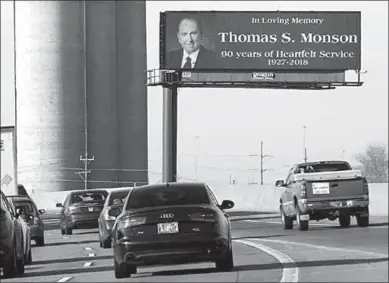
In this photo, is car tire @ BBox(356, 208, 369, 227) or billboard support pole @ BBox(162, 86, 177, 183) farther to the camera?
billboard support pole @ BBox(162, 86, 177, 183)

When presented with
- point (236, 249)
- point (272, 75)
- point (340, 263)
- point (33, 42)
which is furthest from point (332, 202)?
point (33, 42)

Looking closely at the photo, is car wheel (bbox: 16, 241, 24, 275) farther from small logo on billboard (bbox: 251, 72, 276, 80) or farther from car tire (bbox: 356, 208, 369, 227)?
small logo on billboard (bbox: 251, 72, 276, 80)

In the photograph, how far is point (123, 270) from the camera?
18906 mm

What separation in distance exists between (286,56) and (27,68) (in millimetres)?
27649

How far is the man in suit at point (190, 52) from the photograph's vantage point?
6738 centimetres

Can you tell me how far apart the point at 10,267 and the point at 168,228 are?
10.9 feet

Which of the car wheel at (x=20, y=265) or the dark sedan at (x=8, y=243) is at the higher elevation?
the dark sedan at (x=8, y=243)

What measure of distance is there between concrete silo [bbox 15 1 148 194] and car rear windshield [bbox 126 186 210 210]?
2708 inches

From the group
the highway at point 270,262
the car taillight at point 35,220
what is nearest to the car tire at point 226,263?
the highway at point 270,262

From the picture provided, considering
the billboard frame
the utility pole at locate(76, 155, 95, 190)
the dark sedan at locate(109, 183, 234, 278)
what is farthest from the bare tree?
the dark sedan at locate(109, 183, 234, 278)

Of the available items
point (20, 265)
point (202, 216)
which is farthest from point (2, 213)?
point (202, 216)

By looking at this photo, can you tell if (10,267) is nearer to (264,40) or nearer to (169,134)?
(264,40)

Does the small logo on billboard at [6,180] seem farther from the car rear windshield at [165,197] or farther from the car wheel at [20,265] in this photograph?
the car rear windshield at [165,197]

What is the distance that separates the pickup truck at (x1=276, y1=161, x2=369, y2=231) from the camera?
32906mm
